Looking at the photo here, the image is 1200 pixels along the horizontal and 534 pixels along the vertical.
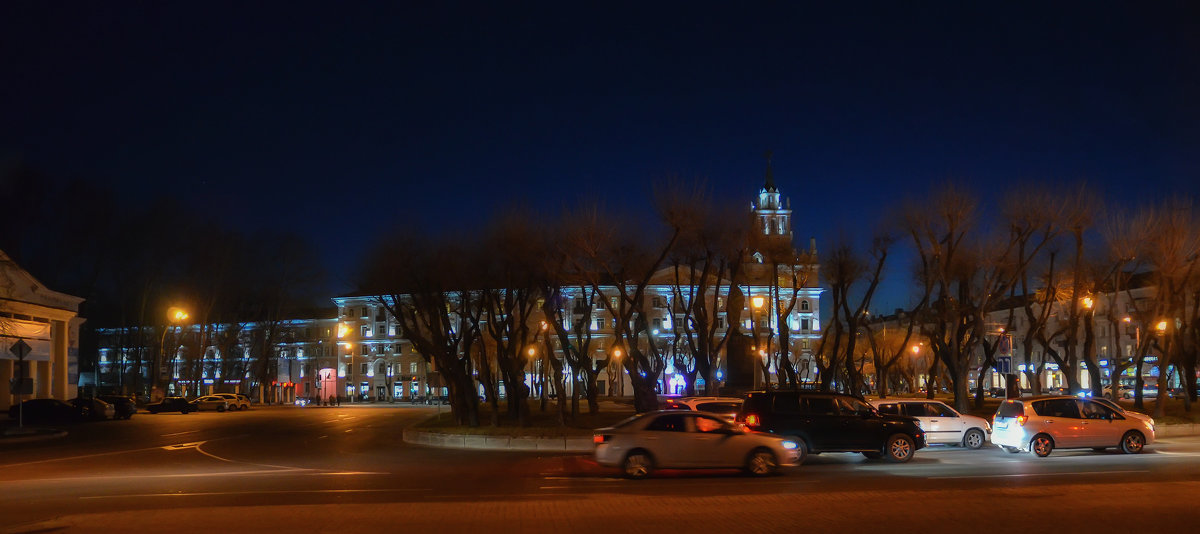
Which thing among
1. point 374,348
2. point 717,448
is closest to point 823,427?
point 717,448

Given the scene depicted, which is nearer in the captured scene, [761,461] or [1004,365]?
[761,461]

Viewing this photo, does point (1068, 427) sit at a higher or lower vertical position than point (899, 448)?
higher

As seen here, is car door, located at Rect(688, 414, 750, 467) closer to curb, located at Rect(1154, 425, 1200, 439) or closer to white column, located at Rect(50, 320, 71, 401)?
curb, located at Rect(1154, 425, 1200, 439)

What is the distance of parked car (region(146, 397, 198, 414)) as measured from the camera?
66.4 meters

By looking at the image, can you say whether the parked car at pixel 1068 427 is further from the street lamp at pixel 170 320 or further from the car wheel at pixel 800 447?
the street lamp at pixel 170 320

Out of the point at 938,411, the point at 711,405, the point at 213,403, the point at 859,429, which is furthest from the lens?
the point at 213,403

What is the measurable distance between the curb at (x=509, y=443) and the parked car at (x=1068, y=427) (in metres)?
10.9

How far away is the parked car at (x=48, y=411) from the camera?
49.4m

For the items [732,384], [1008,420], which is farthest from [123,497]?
[732,384]

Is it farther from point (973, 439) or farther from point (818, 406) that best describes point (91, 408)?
point (973, 439)

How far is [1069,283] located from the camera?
4925 centimetres

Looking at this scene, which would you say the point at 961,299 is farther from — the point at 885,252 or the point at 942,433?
the point at 942,433

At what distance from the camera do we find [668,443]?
1944 centimetres

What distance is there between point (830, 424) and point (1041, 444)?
529 cm
